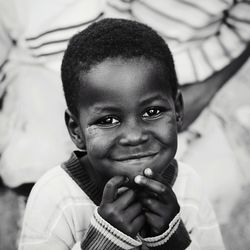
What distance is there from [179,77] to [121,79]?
0.73 metres

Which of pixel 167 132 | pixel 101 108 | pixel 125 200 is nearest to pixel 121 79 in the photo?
pixel 101 108

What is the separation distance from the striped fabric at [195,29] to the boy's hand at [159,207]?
75 centimetres

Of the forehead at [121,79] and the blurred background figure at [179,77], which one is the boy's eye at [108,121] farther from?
the blurred background figure at [179,77]

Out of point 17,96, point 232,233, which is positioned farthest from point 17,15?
point 232,233

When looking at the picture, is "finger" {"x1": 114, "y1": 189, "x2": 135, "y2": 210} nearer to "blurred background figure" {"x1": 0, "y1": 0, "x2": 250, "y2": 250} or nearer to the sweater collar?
the sweater collar

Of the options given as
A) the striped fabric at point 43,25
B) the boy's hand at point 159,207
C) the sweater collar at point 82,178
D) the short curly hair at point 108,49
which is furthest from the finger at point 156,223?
the striped fabric at point 43,25

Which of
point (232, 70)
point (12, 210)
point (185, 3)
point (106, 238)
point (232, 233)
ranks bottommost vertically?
point (232, 233)

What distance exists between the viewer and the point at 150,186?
128cm

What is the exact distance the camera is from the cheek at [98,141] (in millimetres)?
1311

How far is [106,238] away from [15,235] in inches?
36.1

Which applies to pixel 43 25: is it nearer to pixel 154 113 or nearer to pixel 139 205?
pixel 154 113

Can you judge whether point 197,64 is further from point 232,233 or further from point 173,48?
point 232,233

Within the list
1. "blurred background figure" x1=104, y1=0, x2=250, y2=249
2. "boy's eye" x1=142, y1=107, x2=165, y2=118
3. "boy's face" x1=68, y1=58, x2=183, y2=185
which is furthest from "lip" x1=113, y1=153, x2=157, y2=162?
"blurred background figure" x1=104, y1=0, x2=250, y2=249

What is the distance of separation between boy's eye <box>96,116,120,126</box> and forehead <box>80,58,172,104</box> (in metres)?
0.06
